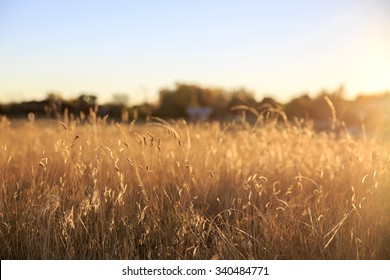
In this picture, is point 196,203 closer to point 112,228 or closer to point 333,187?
Answer: point 112,228

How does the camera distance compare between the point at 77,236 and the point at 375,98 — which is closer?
the point at 77,236

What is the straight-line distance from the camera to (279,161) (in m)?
4.76

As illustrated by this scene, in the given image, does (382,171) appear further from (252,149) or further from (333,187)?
(252,149)

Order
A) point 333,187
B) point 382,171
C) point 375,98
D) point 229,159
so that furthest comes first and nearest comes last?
point 375,98 < point 229,159 < point 333,187 < point 382,171

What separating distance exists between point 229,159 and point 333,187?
1050mm

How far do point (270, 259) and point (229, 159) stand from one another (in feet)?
6.06

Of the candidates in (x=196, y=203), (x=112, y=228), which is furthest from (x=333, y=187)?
(x=112, y=228)
